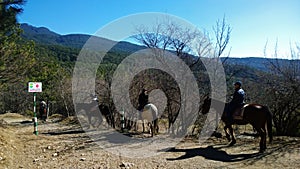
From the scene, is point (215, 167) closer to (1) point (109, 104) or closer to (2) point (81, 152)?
(2) point (81, 152)

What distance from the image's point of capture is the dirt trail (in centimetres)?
666

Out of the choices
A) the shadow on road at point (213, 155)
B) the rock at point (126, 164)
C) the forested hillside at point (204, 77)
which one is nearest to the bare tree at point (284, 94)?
the forested hillside at point (204, 77)

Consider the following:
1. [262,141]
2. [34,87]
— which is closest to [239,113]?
[262,141]

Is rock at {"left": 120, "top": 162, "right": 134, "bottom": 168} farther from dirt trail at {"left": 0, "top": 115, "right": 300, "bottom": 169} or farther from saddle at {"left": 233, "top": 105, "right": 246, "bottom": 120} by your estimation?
saddle at {"left": 233, "top": 105, "right": 246, "bottom": 120}

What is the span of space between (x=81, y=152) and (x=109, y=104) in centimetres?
595

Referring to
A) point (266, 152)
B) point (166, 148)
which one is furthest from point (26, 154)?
point (266, 152)

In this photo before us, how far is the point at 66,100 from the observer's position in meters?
22.8

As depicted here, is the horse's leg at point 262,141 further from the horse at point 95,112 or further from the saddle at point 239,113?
the horse at point 95,112

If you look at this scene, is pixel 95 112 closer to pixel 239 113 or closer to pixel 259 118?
pixel 239 113

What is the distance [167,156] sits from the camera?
7426 millimetres

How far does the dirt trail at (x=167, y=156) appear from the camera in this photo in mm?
6664

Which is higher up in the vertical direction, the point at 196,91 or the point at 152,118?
the point at 196,91

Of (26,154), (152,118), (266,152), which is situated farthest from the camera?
(152,118)

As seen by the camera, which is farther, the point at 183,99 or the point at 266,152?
the point at 183,99
